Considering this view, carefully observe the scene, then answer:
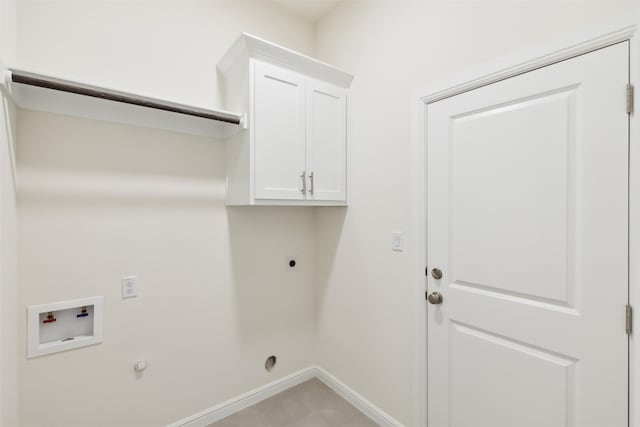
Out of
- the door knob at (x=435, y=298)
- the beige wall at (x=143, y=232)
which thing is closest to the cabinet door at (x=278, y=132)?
the beige wall at (x=143, y=232)

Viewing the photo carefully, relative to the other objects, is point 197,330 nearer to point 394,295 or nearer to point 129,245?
point 129,245

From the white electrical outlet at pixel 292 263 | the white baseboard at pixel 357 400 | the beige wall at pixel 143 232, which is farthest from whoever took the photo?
the white electrical outlet at pixel 292 263

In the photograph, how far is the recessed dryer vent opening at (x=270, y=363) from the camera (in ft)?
7.12

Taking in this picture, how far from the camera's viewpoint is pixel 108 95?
132 centimetres

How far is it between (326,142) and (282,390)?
1.90m

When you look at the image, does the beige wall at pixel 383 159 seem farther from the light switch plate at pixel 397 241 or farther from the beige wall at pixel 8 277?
the beige wall at pixel 8 277

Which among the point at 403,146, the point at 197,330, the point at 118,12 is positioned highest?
the point at 118,12

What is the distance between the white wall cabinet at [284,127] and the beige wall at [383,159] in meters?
0.15

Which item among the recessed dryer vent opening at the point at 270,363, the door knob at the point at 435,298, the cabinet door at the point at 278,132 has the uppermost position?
the cabinet door at the point at 278,132

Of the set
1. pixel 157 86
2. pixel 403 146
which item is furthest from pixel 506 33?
pixel 157 86

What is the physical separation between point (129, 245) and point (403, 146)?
5.48 ft

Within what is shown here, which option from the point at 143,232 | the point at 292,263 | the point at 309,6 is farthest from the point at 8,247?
the point at 309,6

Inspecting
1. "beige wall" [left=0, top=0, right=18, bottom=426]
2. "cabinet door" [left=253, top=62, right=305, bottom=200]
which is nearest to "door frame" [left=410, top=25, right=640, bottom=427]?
"cabinet door" [left=253, top=62, right=305, bottom=200]

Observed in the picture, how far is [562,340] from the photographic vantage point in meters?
1.17
